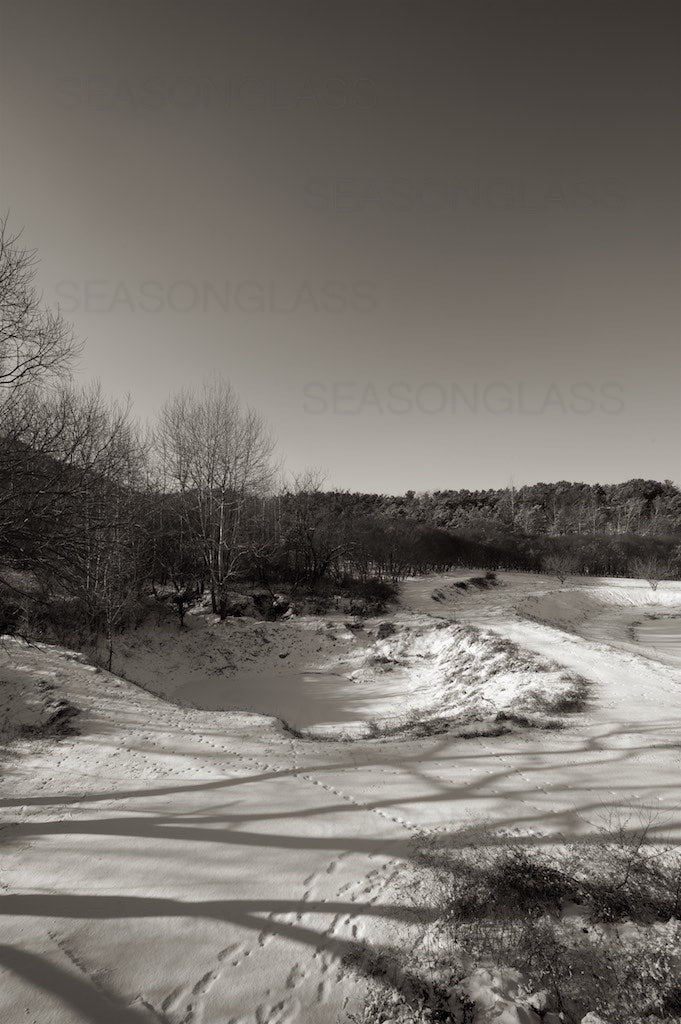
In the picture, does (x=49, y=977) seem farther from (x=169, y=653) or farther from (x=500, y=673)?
(x=169, y=653)

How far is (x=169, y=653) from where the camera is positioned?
51.4 ft

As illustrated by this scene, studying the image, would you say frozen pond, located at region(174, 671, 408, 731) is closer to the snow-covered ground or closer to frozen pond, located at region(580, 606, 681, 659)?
the snow-covered ground

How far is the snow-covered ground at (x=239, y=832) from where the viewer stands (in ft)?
9.45

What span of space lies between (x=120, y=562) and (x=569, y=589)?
78.3 ft

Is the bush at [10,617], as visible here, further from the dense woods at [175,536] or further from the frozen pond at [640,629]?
the frozen pond at [640,629]

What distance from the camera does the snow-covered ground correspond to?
2.88m

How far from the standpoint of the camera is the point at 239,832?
438 centimetres

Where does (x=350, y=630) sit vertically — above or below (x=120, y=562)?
below

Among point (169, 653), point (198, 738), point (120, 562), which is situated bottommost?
point (169, 653)

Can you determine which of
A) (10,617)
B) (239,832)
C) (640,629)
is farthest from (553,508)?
(239,832)

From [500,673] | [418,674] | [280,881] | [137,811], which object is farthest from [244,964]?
[418,674]

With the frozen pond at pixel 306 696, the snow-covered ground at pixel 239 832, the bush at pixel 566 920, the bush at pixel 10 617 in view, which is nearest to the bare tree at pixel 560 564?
the frozen pond at pixel 306 696

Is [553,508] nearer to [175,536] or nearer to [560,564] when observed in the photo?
[560,564]

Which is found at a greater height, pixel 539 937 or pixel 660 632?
pixel 539 937
